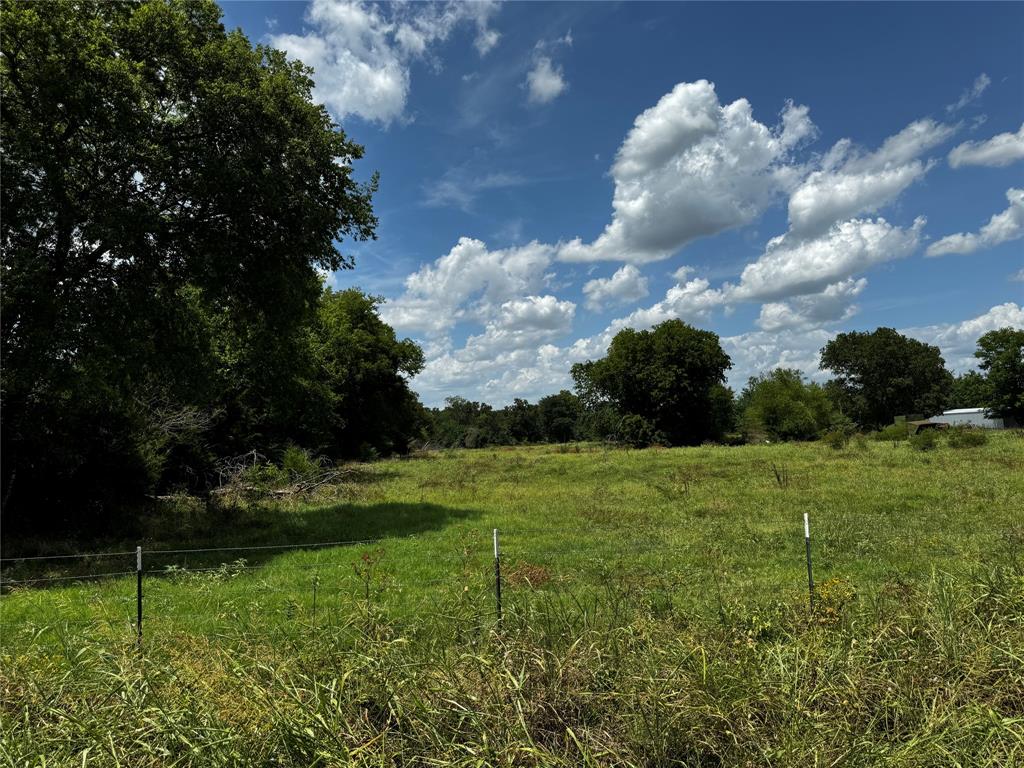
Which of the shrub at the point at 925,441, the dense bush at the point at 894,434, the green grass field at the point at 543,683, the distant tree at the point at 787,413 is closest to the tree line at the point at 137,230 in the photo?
the green grass field at the point at 543,683

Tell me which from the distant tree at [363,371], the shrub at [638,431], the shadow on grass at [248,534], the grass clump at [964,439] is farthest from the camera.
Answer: the shrub at [638,431]

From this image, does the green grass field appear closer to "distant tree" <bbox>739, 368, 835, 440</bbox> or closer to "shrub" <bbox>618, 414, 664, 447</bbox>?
"shrub" <bbox>618, 414, 664, 447</bbox>

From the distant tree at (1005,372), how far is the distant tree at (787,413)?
56.4 feet

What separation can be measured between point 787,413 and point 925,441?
39904mm

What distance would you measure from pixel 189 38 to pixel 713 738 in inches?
644

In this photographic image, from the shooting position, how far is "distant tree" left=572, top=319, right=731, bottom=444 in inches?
2169

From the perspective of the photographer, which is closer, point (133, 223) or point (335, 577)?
point (335, 577)

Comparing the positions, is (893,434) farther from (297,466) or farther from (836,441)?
(297,466)

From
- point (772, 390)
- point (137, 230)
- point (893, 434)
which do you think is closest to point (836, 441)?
point (893, 434)

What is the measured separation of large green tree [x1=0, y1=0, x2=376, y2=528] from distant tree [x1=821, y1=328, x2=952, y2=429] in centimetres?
9289

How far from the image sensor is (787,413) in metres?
68.0

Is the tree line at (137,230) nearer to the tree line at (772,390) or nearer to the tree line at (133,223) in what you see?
the tree line at (133,223)

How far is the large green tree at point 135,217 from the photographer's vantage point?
11516mm

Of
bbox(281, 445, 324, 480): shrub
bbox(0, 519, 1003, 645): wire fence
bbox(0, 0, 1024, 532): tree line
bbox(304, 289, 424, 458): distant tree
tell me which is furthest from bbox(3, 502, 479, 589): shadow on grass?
bbox(304, 289, 424, 458): distant tree
